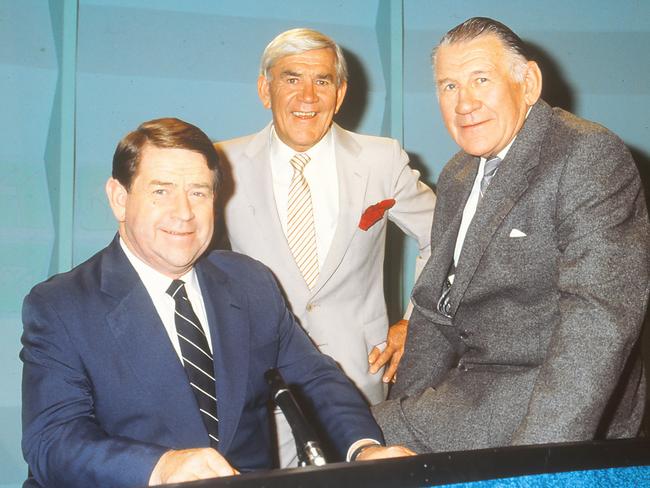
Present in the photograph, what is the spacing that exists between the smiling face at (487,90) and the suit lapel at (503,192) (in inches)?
2.7

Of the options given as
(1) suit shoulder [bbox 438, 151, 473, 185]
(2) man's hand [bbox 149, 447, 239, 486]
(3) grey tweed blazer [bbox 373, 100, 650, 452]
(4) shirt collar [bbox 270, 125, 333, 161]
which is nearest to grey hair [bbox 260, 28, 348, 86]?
(4) shirt collar [bbox 270, 125, 333, 161]

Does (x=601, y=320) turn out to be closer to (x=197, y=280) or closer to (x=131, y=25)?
(x=197, y=280)

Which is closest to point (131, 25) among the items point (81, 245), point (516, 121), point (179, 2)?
point (179, 2)

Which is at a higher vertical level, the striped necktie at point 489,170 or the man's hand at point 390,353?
the striped necktie at point 489,170

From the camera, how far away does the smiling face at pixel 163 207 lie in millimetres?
1786

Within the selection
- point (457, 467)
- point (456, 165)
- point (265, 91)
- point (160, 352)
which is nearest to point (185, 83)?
point (265, 91)

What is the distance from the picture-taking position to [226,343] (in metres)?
1.83

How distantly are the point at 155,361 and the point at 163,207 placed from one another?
386 millimetres

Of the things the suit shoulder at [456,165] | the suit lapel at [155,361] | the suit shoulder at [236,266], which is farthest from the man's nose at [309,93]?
the suit lapel at [155,361]

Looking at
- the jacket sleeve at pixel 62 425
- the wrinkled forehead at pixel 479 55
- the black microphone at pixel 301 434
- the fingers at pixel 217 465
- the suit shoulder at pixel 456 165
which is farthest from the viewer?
the suit shoulder at pixel 456 165

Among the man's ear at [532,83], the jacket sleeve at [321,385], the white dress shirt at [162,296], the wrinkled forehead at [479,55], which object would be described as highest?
the wrinkled forehead at [479,55]

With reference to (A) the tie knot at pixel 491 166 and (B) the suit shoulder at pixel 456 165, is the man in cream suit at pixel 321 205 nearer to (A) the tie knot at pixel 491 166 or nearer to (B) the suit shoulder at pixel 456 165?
(B) the suit shoulder at pixel 456 165

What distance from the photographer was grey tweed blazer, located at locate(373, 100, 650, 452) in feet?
4.91

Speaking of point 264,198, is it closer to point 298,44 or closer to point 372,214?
point 372,214
